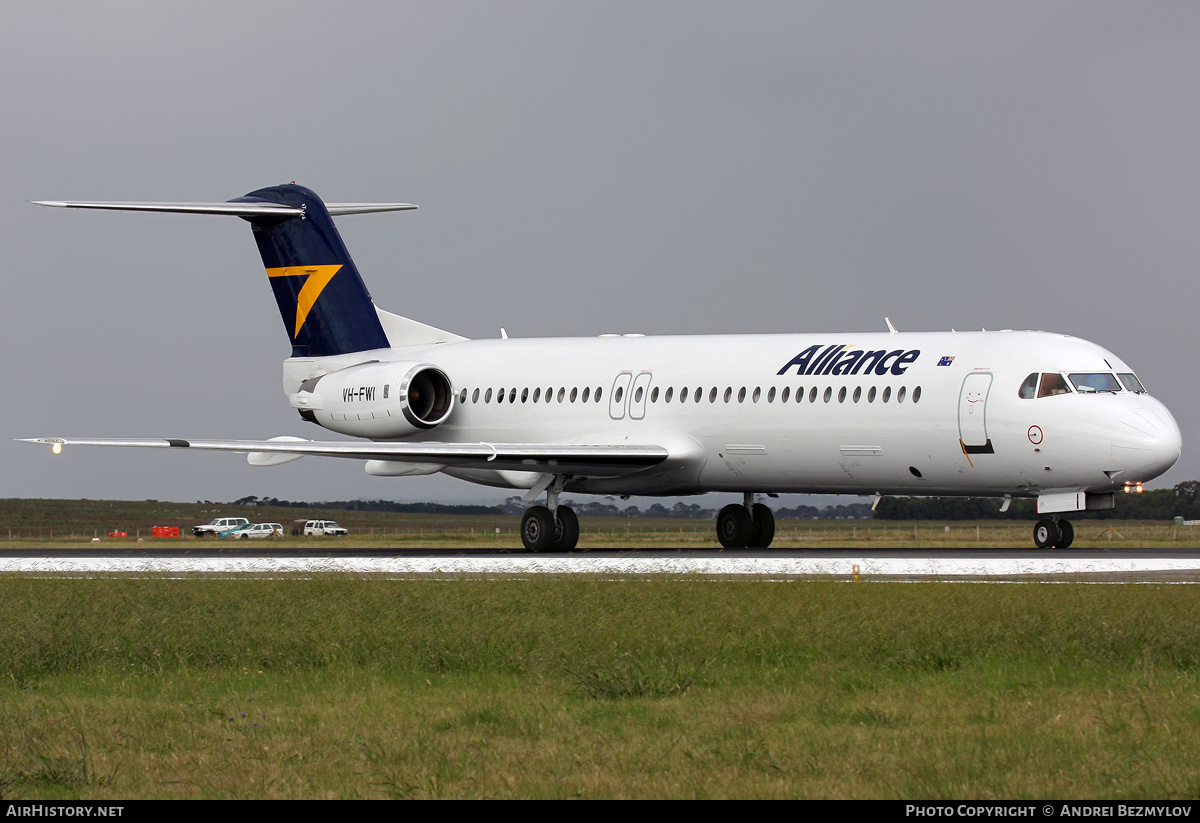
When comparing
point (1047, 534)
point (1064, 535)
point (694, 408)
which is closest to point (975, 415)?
point (1047, 534)

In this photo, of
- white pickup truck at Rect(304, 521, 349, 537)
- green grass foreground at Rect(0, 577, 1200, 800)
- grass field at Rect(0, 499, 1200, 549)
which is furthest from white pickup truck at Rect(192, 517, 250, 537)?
green grass foreground at Rect(0, 577, 1200, 800)

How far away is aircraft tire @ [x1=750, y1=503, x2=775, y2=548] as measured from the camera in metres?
31.5

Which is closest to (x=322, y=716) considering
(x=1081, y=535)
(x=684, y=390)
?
(x=684, y=390)

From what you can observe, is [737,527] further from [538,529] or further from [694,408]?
[538,529]

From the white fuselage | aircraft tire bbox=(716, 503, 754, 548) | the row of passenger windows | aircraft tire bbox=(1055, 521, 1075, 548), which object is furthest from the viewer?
aircraft tire bbox=(716, 503, 754, 548)

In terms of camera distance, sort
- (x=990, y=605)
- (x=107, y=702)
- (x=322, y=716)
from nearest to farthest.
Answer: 1. (x=322, y=716)
2. (x=107, y=702)
3. (x=990, y=605)

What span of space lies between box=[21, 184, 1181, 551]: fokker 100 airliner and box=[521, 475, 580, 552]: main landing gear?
4 centimetres

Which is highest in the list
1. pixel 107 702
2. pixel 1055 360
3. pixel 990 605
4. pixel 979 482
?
pixel 1055 360

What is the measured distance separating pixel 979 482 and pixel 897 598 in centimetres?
1006

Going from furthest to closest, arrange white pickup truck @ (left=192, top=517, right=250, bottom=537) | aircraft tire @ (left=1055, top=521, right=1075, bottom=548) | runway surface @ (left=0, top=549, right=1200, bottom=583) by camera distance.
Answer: white pickup truck @ (left=192, top=517, right=250, bottom=537), aircraft tire @ (left=1055, top=521, right=1075, bottom=548), runway surface @ (left=0, top=549, right=1200, bottom=583)

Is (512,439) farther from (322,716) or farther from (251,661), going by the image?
(322,716)

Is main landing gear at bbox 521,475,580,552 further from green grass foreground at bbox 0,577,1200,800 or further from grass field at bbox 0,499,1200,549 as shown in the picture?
grass field at bbox 0,499,1200,549

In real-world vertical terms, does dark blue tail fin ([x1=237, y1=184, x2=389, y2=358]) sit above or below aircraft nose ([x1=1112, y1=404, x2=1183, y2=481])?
above

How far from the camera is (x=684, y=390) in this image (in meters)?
28.8
